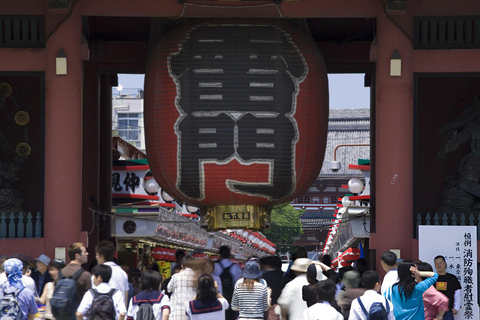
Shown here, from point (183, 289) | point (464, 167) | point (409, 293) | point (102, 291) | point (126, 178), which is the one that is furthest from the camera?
point (126, 178)

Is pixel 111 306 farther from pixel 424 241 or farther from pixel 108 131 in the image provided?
pixel 108 131

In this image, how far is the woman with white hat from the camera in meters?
11.8

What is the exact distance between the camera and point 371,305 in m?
10.0

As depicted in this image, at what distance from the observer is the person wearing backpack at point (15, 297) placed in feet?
36.6

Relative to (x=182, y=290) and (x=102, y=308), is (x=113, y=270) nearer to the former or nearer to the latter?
(x=182, y=290)

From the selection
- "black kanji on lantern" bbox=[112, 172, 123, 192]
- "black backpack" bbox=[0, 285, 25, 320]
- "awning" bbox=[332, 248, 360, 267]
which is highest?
"black kanji on lantern" bbox=[112, 172, 123, 192]

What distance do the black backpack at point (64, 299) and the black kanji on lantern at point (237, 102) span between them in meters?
5.84

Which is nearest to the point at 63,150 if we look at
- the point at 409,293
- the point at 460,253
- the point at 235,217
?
the point at 235,217

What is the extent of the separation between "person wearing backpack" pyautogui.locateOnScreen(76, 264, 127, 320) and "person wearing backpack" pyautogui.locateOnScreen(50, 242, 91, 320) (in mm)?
→ 292

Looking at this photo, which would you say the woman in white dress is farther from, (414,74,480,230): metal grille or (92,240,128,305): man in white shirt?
(414,74,480,230): metal grille

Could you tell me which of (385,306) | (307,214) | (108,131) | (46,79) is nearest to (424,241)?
(385,306)

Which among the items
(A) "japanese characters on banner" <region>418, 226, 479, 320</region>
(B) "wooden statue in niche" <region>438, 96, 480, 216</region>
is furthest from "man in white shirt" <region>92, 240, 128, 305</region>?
(B) "wooden statue in niche" <region>438, 96, 480, 216</region>

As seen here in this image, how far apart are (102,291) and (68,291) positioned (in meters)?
0.46

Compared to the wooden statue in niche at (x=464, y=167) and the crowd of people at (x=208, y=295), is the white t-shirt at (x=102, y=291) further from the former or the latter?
the wooden statue in niche at (x=464, y=167)
